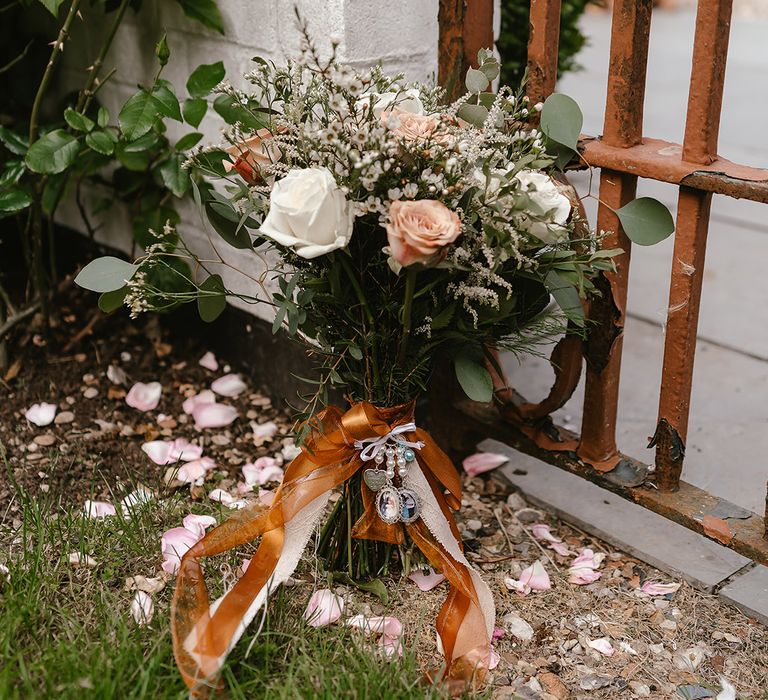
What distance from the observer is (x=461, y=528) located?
204cm

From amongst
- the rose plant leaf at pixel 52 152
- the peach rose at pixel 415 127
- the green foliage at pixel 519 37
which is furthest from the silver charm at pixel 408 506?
the green foliage at pixel 519 37

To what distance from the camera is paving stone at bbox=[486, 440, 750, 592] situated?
192 centimetres

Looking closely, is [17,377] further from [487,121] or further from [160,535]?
[487,121]

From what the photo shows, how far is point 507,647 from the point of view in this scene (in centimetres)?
170

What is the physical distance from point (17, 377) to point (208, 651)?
1234 mm

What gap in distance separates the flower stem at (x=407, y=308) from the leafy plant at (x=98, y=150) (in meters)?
0.54

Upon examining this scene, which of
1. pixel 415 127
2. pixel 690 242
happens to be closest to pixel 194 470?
pixel 415 127

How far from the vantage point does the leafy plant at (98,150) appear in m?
2.02

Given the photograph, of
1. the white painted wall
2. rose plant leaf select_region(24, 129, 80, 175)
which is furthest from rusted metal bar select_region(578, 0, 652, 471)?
rose plant leaf select_region(24, 129, 80, 175)

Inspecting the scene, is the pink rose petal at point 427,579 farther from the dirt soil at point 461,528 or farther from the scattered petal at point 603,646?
the scattered petal at point 603,646

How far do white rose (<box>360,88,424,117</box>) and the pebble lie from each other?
47.5 inches

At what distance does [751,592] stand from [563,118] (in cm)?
95

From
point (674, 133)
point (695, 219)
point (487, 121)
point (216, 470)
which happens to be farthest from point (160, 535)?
point (674, 133)

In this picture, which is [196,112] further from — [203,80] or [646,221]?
[646,221]
